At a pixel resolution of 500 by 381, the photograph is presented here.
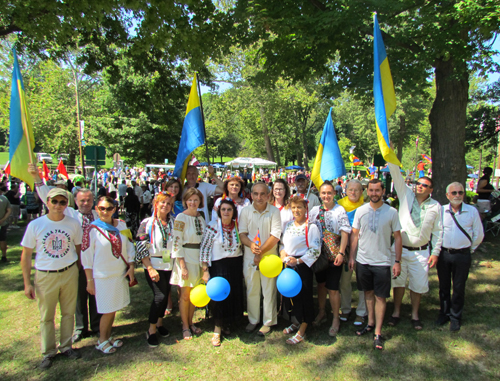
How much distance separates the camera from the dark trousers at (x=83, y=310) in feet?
13.5

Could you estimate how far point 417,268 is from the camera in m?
4.12

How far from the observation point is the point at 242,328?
4.32 m

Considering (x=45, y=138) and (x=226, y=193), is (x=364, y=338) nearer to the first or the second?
(x=226, y=193)

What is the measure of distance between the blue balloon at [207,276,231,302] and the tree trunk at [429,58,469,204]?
19.8 ft

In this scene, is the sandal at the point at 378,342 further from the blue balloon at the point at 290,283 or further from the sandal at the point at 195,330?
the sandal at the point at 195,330

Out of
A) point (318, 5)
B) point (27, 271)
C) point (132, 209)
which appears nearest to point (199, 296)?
point (27, 271)

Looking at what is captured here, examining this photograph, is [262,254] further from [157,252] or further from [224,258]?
[157,252]

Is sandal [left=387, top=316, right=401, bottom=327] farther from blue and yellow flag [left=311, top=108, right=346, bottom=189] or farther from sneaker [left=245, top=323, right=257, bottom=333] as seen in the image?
blue and yellow flag [left=311, top=108, right=346, bottom=189]

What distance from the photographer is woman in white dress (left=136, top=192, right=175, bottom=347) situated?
3873 millimetres

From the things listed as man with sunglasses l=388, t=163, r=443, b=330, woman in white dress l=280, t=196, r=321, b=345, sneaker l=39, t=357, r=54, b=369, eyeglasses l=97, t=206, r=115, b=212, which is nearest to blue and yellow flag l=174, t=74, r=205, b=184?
eyeglasses l=97, t=206, r=115, b=212

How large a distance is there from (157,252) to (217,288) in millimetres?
868

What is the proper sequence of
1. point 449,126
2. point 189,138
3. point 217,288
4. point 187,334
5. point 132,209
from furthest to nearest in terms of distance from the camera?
point 132,209, point 449,126, point 189,138, point 187,334, point 217,288

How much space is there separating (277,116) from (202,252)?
37132 millimetres

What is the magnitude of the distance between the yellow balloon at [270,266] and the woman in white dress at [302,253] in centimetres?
15
